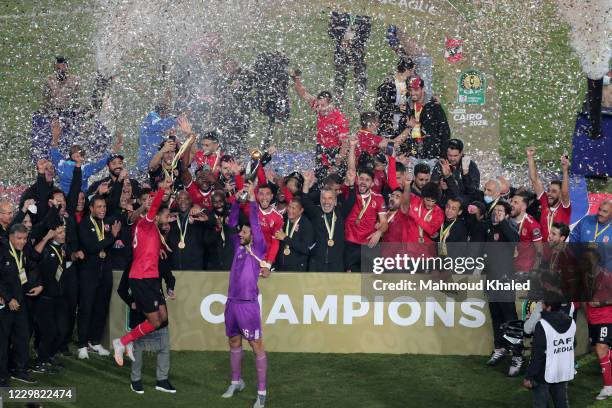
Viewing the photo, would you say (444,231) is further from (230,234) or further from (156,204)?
(156,204)

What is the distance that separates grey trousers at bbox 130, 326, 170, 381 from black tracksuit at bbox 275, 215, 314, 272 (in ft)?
6.74

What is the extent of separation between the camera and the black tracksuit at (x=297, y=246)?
1245cm

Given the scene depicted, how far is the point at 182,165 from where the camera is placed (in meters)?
13.9

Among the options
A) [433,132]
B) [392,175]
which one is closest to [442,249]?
[392,175]

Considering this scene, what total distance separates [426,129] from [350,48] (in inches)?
175

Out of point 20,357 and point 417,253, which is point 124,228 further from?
point 417,253

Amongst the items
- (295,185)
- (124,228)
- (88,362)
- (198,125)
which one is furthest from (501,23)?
(88,362)

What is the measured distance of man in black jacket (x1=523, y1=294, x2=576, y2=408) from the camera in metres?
9.27

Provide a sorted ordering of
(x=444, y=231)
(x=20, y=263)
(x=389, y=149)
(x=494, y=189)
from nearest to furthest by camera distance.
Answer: (x=20, y=263)
(x=444, y=231)
(x=494, y=189)
(x=389, y=149)

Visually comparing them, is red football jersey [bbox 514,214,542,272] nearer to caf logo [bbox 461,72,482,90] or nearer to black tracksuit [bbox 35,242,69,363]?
black tracksuit [bbox 35,242,69,363]

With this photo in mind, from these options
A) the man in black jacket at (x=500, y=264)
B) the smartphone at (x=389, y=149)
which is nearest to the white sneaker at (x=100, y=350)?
the man in black jacket at (x=500, y=264)

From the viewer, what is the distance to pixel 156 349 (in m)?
10.9

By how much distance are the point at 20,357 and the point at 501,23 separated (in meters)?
10.9
